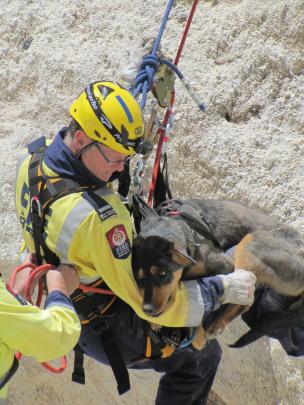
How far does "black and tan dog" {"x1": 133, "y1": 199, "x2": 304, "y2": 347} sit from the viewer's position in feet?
10.6

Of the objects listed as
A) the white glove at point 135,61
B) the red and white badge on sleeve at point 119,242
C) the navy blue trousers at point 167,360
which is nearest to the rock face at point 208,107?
the navy blue trousers at point 167,360

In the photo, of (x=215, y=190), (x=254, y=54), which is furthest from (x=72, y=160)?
(x=254, y=54)

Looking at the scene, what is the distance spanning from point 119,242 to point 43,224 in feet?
1.31

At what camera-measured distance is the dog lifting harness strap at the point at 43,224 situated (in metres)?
2.96

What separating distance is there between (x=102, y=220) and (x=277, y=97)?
3.34 meters

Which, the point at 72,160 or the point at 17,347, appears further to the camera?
the point at 72,160

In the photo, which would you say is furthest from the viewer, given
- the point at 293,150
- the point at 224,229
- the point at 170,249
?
the point at 293,150

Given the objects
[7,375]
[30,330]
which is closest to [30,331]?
[30,330]

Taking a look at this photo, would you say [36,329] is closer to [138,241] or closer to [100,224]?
[100,224]

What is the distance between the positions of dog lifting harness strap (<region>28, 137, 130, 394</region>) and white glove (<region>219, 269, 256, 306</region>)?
623mm

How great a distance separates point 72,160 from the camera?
9.98 feet

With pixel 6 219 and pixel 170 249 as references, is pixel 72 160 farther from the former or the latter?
pixel 6 219

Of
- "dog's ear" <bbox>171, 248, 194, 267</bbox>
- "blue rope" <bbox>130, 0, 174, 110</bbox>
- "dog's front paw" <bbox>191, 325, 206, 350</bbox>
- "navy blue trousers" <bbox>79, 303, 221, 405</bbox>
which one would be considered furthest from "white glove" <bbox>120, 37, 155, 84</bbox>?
"dog's front paw" <bbox>191, 325, 206, 350</bbox>

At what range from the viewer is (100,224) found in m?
2.87
